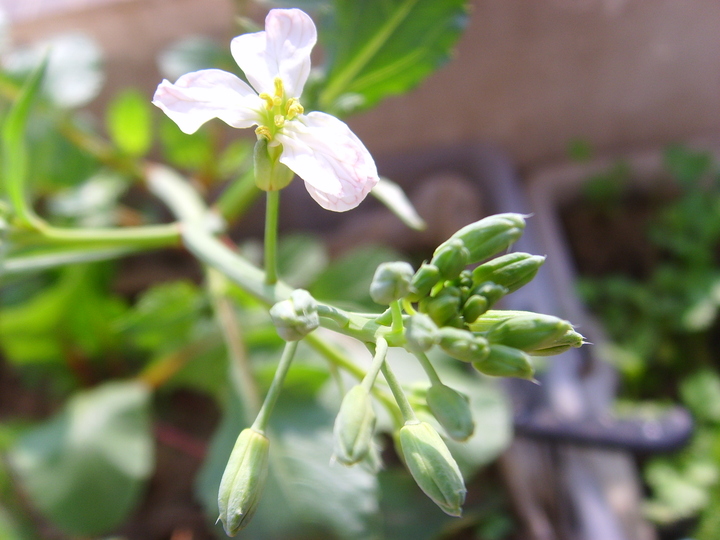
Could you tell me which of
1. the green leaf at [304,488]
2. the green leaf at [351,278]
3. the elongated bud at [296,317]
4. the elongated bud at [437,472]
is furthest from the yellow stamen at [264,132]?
the green leaf at [351,278]

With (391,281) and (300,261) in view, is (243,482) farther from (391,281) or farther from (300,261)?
(300,261)

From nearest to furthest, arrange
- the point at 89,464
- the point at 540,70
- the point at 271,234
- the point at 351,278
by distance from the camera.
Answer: the point at 271,234 → the point at 89,464 → the point at 351,278 → the point at 540,70

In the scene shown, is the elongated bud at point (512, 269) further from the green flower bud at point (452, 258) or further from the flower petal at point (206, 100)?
the flower petal at point (206, 100)

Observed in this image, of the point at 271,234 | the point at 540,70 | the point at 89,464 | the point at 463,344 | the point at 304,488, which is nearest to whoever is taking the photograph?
the point at 463,344

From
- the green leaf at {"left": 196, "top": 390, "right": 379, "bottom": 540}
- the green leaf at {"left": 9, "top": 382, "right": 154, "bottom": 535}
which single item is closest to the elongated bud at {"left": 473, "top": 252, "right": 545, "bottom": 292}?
the green leaf at {"left": 196, "top": 390, "right": 379, "bottom": 540}

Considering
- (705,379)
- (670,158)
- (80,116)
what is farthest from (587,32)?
(80,116)

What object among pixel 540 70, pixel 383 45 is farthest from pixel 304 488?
pixel 540 70
